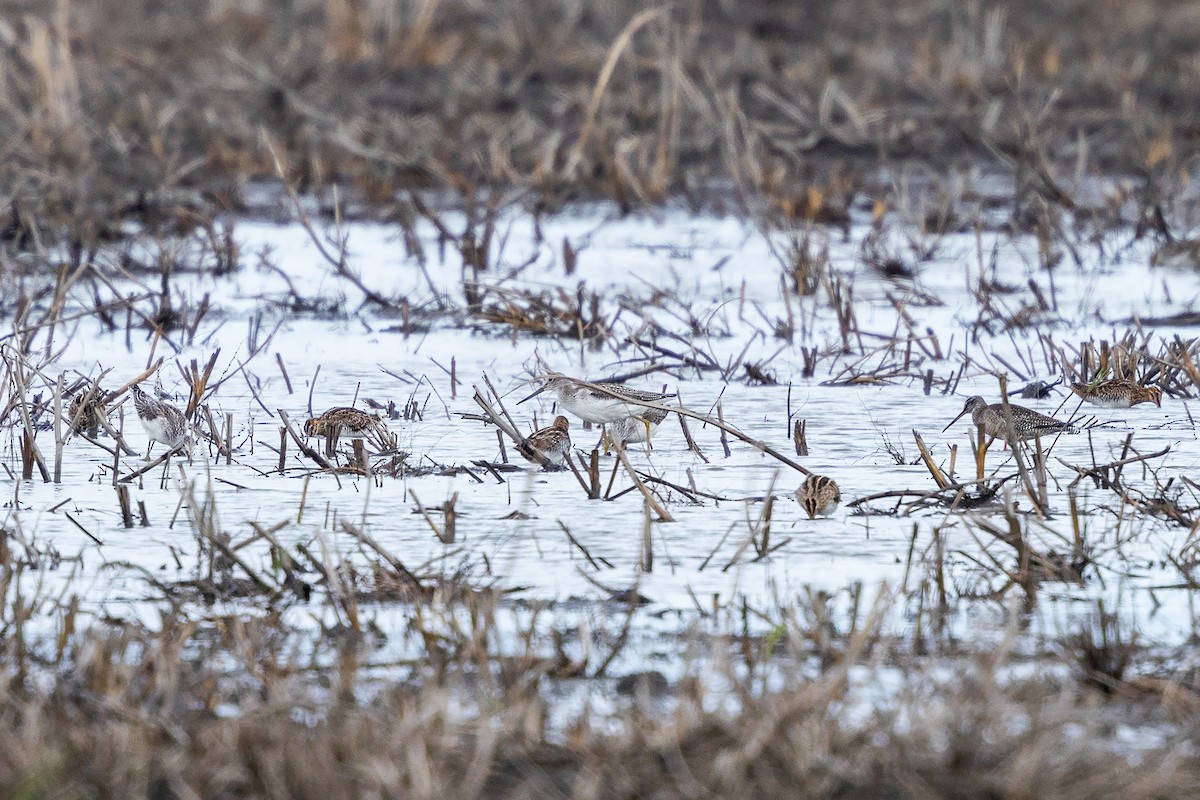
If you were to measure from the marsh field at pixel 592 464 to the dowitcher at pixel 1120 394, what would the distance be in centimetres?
10

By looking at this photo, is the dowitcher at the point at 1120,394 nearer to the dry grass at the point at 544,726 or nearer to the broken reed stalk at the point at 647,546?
the broken reed stalk at the point at 647,546

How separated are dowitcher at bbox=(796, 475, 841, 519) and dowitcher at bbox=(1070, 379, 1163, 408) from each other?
1.31m

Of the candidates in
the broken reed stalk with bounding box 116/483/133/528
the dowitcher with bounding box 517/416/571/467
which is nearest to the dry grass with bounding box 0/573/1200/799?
the broken reed stalk with bounding box 116/483/133/528

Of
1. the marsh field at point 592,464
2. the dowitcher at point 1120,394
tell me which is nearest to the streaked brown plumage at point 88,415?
the marsh field at point 592,464

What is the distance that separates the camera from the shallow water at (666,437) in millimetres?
2812

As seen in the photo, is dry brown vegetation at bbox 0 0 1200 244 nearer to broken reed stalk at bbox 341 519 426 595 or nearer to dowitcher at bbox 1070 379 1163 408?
dowitcher at bbox 1070 379 1163 408

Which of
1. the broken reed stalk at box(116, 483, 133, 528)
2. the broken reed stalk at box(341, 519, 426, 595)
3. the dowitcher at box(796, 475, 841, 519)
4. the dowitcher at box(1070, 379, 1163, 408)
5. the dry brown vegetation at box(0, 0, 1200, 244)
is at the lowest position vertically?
the broken reed stalk at box(341, 519, 426, 595)

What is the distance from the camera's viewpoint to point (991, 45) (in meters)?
10.5

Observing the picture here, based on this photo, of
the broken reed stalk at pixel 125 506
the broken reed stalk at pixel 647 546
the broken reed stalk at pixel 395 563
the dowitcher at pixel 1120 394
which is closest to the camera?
the broken reed stalk at pixel 395 563

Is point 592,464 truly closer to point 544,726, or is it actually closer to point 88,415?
point 544,726

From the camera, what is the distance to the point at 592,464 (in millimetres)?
3301

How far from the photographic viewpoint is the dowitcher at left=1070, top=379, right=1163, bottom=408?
13.9 ft

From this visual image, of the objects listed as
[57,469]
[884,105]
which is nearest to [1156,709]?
[57,469]

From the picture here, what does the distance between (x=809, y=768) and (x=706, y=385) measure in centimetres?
274
